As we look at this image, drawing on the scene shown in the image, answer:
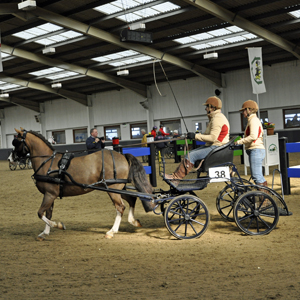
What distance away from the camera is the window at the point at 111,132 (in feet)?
96.0

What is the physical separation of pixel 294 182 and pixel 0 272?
785 cm

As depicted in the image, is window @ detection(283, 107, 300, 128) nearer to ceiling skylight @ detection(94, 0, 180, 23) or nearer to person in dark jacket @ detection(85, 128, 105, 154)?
ceiling skylight @ detection(94, 0, 180, 23)

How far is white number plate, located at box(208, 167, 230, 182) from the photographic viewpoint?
16.6 ft

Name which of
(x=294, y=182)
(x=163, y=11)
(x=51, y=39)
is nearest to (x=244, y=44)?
(x=163, y=11)

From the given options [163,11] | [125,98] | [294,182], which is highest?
[163,11]

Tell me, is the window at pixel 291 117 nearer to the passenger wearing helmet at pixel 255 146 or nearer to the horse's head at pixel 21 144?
the passenger wearing helmet at pixel 255 146

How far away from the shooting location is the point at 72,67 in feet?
73.2

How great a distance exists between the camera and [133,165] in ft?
17.5

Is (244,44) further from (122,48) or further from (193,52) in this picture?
(122,48)

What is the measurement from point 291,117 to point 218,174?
18121 mm

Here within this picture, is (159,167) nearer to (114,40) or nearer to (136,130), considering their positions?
(114,40)

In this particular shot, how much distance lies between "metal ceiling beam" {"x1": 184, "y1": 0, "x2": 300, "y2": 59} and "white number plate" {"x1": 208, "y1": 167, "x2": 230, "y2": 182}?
958 cm

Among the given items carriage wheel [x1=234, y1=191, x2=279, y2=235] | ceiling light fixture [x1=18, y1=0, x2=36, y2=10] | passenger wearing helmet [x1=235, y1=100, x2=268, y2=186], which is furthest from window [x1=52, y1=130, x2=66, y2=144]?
carriage wheel [x1=234, y1=191, x2=279, y2=235]

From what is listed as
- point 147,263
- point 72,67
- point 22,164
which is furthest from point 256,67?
point 22,164
